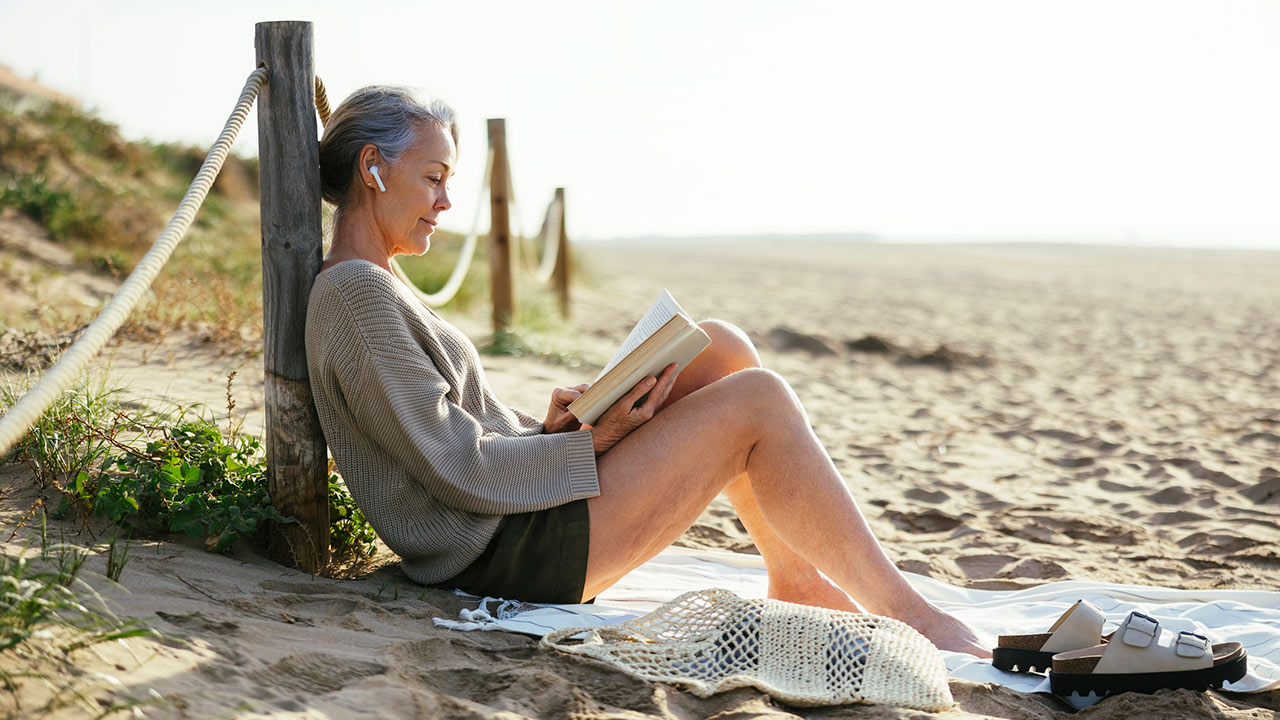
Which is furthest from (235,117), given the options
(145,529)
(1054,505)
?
(1054,505)

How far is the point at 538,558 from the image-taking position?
239cm

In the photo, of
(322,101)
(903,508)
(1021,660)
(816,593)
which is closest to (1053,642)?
(1021,660)

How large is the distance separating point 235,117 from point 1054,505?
3372mm

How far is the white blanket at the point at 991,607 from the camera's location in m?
2.30

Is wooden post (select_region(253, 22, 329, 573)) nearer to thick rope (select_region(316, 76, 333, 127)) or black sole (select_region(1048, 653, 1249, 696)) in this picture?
thick rope (select_region(316, 76, 333, 127))

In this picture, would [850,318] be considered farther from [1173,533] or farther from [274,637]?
[274,637]

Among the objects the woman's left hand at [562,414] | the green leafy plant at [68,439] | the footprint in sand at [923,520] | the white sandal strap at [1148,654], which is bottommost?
the footprint in sand at [923,520]

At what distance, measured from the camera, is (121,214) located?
7.84 metres

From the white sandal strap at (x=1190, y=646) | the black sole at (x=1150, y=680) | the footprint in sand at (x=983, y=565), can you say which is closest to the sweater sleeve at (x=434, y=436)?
the black sole at (x=1150, y=680)

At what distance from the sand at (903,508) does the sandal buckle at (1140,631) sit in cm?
12

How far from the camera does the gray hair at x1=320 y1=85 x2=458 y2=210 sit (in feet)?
7.95

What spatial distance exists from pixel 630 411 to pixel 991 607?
1.36m

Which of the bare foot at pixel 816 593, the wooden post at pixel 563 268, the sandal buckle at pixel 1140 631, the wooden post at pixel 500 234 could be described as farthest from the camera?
the wooden post at pixel 563 268

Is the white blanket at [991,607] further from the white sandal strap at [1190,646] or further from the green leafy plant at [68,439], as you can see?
the green leafy plant at [68,439]
